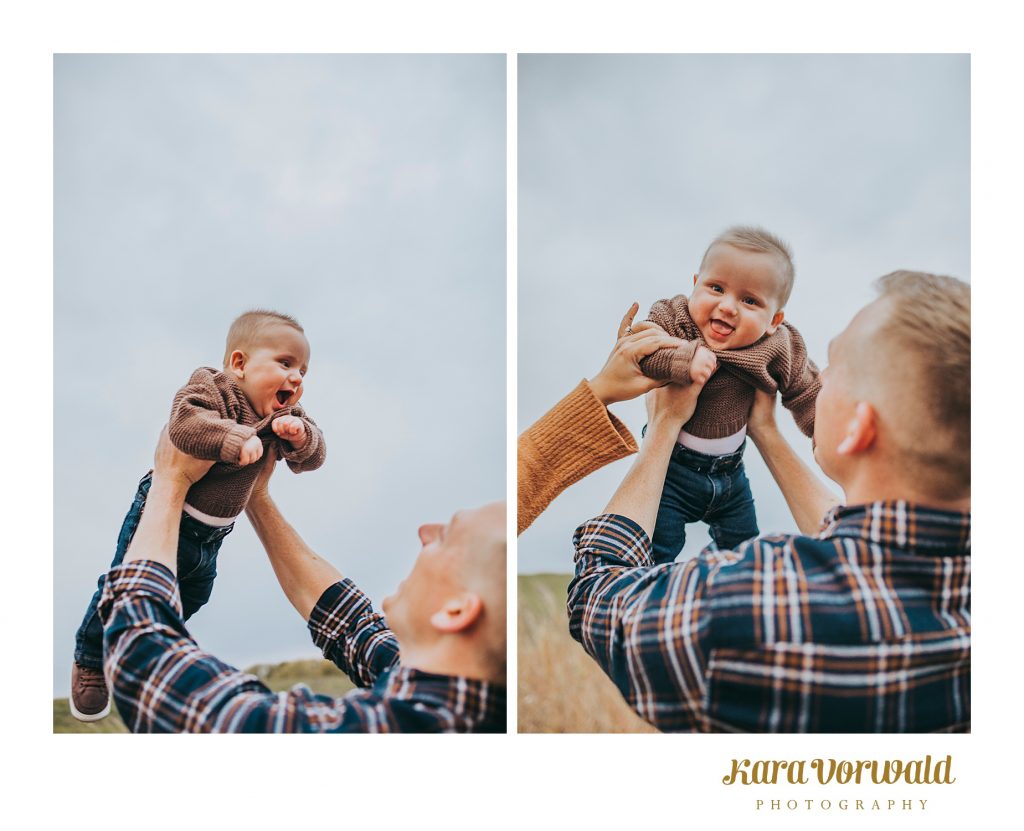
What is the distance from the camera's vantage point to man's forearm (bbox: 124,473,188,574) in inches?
96.0

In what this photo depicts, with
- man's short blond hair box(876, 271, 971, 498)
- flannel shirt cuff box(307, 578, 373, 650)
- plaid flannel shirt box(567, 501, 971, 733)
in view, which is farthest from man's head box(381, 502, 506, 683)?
man's short blond hair box(876, 271, 971, 498)

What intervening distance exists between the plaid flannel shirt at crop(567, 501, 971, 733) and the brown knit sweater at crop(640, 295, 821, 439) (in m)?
0.31

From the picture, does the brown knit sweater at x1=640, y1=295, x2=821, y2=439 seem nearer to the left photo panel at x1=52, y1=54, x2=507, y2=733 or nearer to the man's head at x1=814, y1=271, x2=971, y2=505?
the man's head at x1=814, y1=271, x2=971, y2=505

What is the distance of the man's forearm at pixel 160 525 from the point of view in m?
2.44

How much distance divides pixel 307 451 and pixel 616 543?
787mm

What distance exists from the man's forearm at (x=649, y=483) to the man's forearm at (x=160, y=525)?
3.40ft

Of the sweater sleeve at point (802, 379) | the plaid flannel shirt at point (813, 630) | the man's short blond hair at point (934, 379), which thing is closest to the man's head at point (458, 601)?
the plaid flannel shirt at point (813, 630)

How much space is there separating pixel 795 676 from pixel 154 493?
4.99 ft

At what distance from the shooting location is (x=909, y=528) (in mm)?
2180

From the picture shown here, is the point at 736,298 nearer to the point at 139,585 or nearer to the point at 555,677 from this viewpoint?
the point at 555,677

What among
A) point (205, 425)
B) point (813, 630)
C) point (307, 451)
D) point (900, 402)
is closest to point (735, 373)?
point (900, 402)
